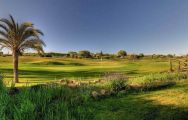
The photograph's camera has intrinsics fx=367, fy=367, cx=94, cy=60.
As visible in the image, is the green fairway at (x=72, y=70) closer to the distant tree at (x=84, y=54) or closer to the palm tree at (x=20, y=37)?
the palm tree at (x=20, y=37)

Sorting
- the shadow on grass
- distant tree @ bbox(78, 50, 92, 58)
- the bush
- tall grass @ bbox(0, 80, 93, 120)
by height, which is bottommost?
the shadow on grass

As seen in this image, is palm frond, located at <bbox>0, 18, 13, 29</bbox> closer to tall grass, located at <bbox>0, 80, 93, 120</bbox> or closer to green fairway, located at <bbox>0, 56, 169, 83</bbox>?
green fairway, located at <bbox>0, 56, 169, 83</bbox>

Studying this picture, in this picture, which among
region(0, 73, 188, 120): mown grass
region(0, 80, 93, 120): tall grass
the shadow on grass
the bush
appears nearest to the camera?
region(0, 80, 93, 120): tall grass

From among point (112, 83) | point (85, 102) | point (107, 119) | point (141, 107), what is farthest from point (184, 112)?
point (112, 83)

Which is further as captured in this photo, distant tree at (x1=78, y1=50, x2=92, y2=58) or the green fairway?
distant tree at (x1=78, y1=50, x2=92, y2=58)

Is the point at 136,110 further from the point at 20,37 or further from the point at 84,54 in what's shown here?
the point at 84,54

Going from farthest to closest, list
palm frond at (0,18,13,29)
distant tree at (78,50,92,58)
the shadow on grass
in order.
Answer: distant tree at (78,50,92,58), palm frond at (0,18,13,29), the shadow on grass

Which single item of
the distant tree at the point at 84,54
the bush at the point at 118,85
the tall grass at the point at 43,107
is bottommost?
the tall grass at the point at 43,107

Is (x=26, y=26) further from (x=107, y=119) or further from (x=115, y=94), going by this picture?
(x=107, y=119)

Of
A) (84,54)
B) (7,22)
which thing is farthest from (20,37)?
(84,54)

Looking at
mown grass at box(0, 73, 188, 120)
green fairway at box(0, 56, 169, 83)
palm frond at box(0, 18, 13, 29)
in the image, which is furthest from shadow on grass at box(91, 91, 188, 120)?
palm frond at box(0, 18, 13, 29)

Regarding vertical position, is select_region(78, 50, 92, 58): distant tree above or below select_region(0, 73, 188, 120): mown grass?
above

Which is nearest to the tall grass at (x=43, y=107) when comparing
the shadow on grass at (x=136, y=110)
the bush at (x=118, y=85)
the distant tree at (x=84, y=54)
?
the shadow on grass at (x=136, y=110)

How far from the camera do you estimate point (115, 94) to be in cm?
1413
